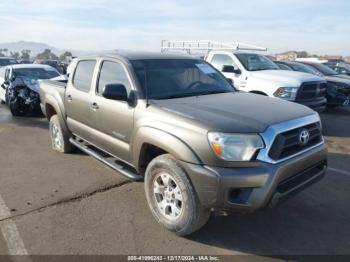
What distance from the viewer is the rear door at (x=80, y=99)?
484cm

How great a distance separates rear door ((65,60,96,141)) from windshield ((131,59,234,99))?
40.1 inches

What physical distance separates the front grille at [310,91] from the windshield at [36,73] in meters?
7.53

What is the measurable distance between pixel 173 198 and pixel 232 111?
3.45ft

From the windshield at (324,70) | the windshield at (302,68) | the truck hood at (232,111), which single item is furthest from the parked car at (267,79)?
the truck hood at (232,111)

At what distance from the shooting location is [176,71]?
432 cm

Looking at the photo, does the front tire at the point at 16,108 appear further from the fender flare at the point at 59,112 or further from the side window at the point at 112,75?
the side window at the point at 112,75

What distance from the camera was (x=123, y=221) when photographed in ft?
12.4

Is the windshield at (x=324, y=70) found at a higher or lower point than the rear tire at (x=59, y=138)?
higher

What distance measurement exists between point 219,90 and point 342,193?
2143 millimetres

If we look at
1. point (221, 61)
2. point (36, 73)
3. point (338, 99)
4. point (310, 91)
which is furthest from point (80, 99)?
point (338, 99)

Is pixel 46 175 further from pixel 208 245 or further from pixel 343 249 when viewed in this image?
pixel 343 249

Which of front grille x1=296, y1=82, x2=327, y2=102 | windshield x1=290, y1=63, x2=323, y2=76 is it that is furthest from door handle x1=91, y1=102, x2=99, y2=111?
windshield x1=290, y1=63, x2=323, y2=76

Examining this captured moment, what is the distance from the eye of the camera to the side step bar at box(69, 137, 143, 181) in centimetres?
393

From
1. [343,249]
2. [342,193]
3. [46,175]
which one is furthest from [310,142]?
[46,175]
